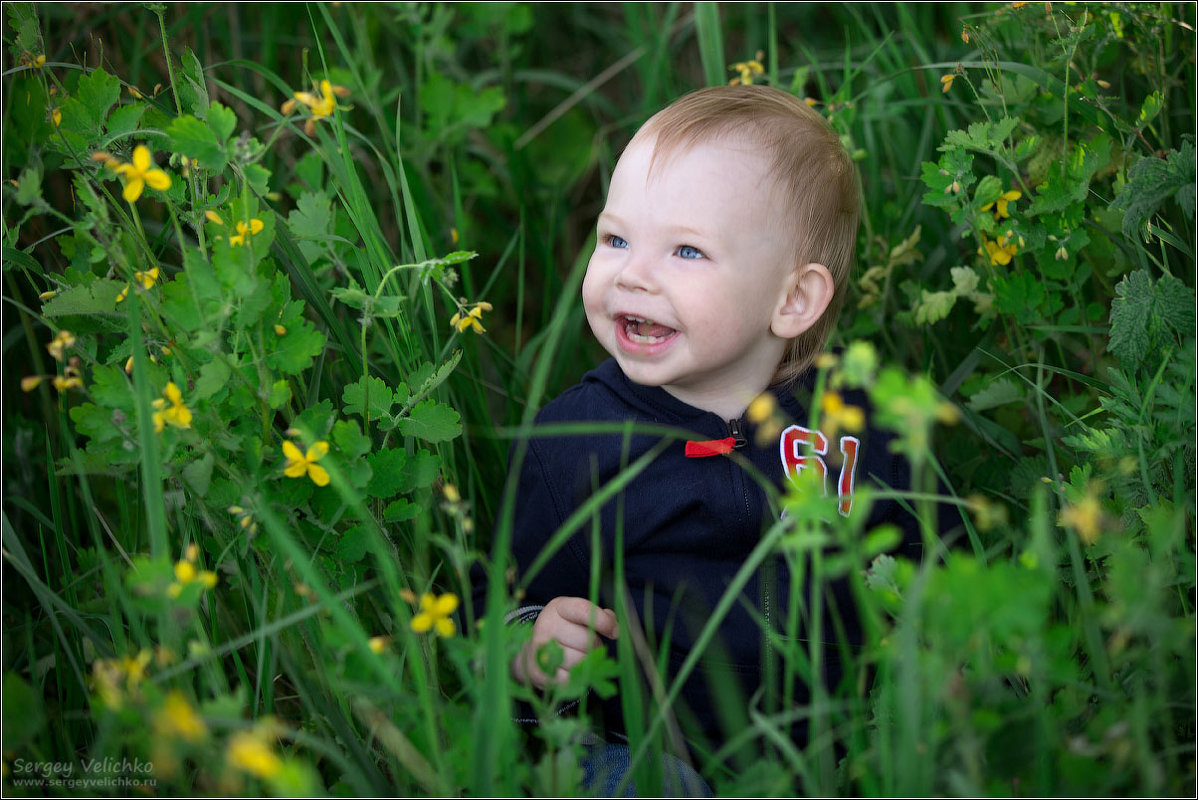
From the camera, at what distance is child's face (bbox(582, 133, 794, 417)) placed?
191 cm

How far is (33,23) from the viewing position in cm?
175

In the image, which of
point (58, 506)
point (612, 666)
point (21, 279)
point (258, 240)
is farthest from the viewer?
point (21, 279)

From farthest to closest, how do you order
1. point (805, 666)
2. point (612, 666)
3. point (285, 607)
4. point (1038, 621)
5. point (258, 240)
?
point (285, 607)
point (258, 240)
point (612, 666)
point (805, 666)
point (1038, 621)

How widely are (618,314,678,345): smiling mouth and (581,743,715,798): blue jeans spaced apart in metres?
0.74

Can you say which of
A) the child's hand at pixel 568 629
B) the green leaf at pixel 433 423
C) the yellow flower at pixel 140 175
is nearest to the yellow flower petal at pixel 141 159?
the yellow flower at pixel 140 175

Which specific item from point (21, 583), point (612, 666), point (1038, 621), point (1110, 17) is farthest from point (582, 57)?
point (1038, 621)

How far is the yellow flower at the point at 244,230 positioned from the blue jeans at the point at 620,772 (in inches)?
38.9

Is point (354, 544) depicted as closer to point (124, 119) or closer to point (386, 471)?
point (386, 471)

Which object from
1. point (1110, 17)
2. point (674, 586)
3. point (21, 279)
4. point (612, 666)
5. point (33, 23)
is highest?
point (33, 23)

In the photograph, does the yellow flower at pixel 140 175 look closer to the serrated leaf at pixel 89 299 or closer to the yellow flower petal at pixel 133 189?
the yellow flower petal at pixel 133 189

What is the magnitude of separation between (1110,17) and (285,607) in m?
1.96

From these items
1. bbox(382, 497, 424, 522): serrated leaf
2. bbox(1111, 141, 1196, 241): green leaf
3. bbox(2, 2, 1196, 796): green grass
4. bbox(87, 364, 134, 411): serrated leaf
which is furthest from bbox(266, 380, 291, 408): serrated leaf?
bbox(1111, 141, 1196, 241): green leaf

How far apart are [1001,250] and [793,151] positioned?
54 centimetres

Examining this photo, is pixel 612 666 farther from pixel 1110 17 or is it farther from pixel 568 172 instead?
pixel 568 172
